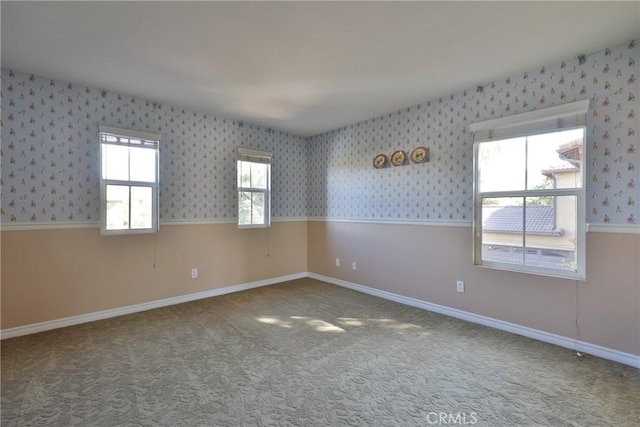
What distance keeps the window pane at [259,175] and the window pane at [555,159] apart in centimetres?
344

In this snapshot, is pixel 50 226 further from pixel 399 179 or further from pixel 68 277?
pixel 399 179

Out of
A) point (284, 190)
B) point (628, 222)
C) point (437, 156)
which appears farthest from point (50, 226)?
point (628, 222)

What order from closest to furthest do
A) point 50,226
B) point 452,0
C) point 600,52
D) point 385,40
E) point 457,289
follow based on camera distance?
point 452,0, point 385,40, point 600,52, point 50,226, point 457,289

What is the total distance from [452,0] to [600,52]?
5.26 feet

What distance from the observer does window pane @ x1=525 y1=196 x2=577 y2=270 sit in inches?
102

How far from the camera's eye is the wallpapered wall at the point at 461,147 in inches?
92.6

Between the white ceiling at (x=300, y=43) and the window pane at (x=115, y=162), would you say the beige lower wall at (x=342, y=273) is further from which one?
the white ceiling at (x=300, y=43)

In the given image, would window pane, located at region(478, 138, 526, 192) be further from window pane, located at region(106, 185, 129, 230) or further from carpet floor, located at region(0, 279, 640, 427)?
window pane, located at region(106, 185, 129, 230)

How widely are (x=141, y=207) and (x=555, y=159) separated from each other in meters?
4.37

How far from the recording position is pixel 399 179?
154 inches


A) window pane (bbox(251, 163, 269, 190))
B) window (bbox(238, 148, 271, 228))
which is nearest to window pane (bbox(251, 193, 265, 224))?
window (bbox(238, 148, 271, 228))

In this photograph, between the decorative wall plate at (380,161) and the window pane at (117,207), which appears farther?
the decorative wall plate at (380,161)

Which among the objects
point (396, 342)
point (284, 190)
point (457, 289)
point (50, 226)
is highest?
point (284, 190)

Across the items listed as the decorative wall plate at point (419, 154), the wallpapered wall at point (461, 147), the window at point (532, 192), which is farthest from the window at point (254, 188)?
the window at point (532, 192)
